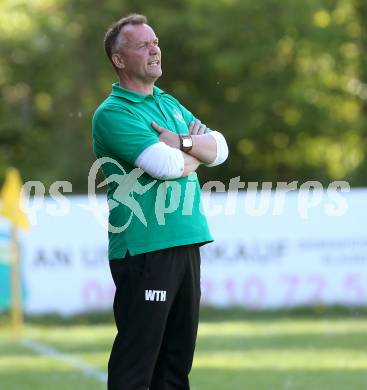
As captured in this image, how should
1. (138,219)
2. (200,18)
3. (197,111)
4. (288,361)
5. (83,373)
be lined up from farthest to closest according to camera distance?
(197,111) → (200,18) → (288,361) → (83,373) → (138,219)

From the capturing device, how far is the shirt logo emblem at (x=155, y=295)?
15.7ft

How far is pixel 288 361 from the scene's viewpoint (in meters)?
9.95

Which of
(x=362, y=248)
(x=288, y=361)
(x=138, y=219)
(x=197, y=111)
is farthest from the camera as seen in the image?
(x=197, y=111)

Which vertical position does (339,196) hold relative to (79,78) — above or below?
below

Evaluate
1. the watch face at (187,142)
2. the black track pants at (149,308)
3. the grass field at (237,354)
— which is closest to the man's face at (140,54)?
the watch face at (187,142)

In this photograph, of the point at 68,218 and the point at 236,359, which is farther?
the point at 68,218

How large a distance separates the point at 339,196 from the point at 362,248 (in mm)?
1055

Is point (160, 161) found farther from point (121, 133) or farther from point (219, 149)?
point (219, 149)

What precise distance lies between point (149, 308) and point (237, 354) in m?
6.19

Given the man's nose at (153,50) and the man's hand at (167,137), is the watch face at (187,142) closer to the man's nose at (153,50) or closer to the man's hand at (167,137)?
the man's hand at (167,137)

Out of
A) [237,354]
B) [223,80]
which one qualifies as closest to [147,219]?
[237,354]

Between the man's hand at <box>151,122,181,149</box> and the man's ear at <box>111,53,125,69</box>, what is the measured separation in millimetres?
315

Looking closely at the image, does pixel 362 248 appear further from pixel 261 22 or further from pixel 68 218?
pixel 261 22

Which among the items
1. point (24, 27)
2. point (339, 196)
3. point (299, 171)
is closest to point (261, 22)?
point (299, 171)
